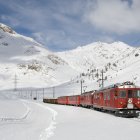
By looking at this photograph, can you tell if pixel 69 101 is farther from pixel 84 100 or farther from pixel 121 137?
pixel 121 137

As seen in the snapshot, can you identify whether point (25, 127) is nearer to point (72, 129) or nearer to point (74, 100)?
point (72, 129)

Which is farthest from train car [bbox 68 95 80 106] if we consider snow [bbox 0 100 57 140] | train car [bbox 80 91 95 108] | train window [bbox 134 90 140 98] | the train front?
train window [bbox 134 90 140 98]

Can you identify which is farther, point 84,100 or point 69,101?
point 69,101

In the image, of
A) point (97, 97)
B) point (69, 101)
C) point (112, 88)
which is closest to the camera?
point (112, 88)

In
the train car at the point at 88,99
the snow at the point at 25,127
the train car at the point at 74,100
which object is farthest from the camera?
the train car at the point at 74,100

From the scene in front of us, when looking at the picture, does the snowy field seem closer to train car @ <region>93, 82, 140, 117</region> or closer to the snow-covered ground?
the snow-covered ground

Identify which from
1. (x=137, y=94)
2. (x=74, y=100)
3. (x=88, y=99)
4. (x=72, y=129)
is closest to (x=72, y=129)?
(x=72, y=129)

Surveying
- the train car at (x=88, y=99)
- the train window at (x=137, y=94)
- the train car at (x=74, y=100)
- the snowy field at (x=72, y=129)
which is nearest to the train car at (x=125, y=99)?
the train window at (x=137, y=94)

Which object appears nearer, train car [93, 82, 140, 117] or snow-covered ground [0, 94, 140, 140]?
snow-covered ground [0, 94, 140, 140]

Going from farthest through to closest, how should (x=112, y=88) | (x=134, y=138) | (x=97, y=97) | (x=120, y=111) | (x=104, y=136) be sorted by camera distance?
(x=97, y=97) → (x=112, y=88) → (x=120, y=111) → (x=104, y=136) → (x=134, y=138)

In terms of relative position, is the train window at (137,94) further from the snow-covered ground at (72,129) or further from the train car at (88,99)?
the train car at (88,99)

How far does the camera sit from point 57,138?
626 inches

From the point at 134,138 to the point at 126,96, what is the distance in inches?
673

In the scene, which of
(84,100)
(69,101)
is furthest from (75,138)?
(69,101)
